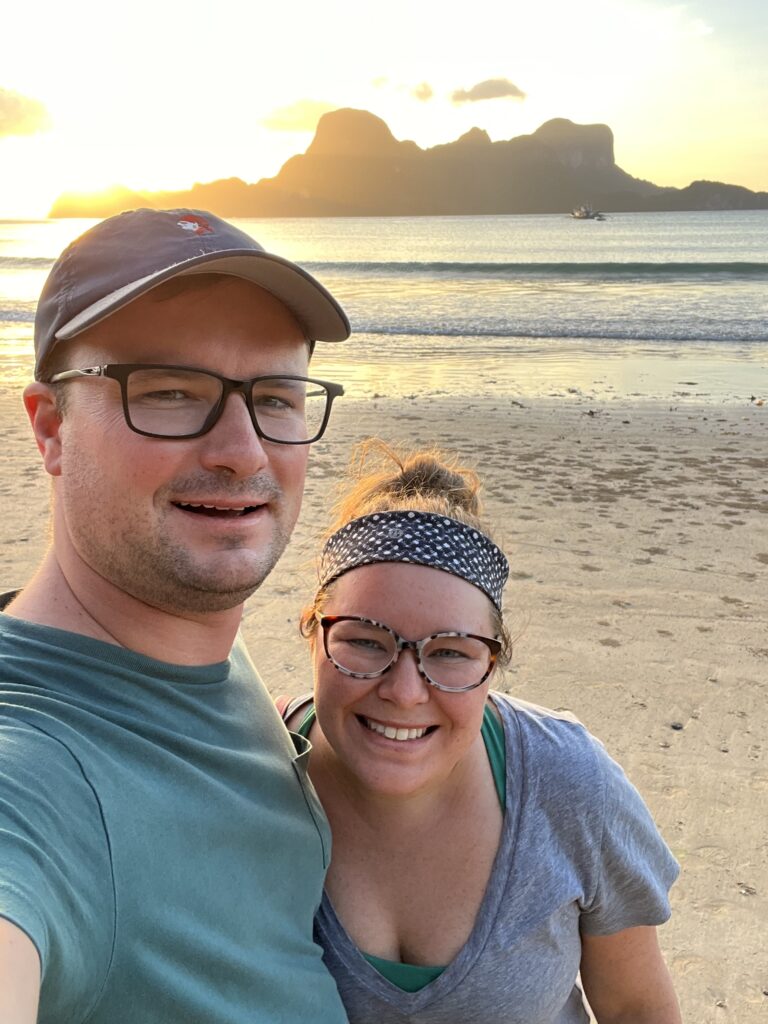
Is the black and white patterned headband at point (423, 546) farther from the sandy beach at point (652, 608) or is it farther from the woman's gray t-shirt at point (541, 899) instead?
the sandy beach at point (652, 608)

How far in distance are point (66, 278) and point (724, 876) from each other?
3.10m

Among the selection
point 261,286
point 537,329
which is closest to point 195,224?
point 261,286

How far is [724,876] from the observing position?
10.7ft

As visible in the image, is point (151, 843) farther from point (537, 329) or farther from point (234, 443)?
point (537, 329)

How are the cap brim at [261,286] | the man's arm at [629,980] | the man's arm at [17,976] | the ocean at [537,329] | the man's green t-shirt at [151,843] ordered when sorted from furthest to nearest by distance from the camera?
the ocean at [537,329]
the man's arm at [629,980]
the cap brim at [261,286]
the man's green t-shirt at [151,843]
the man's arm at [17,976]

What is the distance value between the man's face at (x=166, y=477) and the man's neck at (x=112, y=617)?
24mm

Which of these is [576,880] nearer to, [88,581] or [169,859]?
[169,859]

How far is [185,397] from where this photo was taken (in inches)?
63.2

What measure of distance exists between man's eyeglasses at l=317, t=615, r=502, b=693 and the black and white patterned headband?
124mm

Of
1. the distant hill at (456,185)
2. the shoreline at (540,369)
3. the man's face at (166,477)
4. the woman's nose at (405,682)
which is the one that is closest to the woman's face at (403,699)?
the woman's nose at (405,682)

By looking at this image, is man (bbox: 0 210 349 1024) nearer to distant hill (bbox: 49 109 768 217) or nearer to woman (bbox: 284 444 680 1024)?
woman (bbox: 284 444 680 1024)

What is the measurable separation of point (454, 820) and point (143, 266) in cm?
125

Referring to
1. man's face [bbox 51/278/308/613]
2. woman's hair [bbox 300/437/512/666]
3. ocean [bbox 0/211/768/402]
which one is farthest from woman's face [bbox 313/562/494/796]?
ocean [bbox 0/211/768/402]

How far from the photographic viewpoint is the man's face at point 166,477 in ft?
5.11
